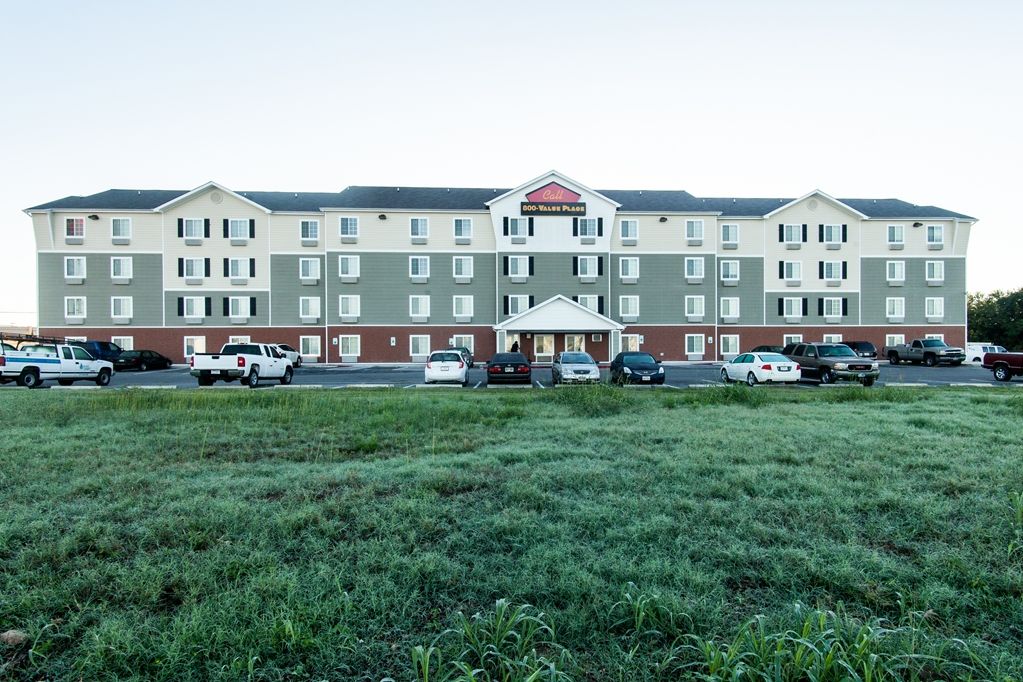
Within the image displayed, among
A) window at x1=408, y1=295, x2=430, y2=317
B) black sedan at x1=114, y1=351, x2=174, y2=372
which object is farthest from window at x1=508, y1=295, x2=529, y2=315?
black sedan at x1=114, y1=351, x2=174, y2=372

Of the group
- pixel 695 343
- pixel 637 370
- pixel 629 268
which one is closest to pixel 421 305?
pixel 629 268

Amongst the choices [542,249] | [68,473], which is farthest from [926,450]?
[542,249]

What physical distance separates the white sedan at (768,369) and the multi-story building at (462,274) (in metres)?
18.6

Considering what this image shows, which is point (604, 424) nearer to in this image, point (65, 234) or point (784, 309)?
point (784, 309)

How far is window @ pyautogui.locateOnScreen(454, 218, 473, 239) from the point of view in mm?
46750

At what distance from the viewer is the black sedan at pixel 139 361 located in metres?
38.3

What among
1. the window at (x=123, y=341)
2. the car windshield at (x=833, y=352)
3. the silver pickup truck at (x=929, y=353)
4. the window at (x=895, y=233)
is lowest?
the silver pickup truck at (x=929, y=353)

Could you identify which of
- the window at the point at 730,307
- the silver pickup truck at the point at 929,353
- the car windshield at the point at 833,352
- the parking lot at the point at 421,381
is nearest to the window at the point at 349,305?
the parking lot at the point at 421,381

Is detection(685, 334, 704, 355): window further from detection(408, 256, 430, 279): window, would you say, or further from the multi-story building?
detection(408, 256, 430, 279): window

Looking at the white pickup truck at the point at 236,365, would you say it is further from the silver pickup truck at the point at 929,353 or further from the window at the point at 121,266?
the silver pickup truck at the point at 929,353

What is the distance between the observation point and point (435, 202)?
158ft

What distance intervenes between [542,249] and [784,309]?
21560 millimetres

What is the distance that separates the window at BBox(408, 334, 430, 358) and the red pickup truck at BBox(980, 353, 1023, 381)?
35283mm

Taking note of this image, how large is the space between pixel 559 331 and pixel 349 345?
56.0 feet
